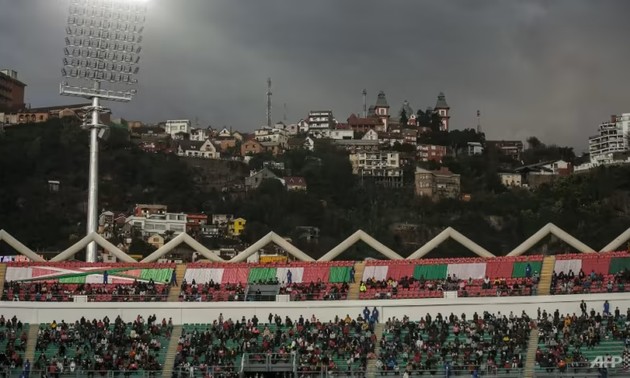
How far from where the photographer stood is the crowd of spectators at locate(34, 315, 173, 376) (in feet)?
124

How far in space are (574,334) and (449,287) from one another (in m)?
6.41

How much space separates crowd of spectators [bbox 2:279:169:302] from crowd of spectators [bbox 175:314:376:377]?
3.35 metres

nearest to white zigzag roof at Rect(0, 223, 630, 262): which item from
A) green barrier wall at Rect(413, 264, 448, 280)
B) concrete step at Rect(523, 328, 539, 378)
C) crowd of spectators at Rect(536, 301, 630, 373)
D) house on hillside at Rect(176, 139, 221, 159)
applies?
green barrier wall at Rect(413, 264, 448, 280)

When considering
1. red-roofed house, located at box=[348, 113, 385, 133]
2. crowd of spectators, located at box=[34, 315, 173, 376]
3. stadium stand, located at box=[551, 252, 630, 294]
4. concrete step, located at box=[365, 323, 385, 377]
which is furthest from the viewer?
red-roofed house, located at box=[348, 113, 385, 133]

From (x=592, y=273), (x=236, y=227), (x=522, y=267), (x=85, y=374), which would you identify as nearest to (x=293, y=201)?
(x=236, y=227)

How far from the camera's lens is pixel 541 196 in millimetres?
125250

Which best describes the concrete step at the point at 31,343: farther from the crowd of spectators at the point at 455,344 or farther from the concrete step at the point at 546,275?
the concrete step at the point at 546,275

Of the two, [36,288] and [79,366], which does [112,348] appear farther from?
[36,288]

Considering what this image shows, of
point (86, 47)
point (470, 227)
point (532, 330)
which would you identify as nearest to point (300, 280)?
point (532, 330)

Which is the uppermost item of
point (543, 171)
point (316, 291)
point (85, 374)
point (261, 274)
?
point (543, 171)

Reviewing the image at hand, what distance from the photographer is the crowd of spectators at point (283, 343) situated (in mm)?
38125

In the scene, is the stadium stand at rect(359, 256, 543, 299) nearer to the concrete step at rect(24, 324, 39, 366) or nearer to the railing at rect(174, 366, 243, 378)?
the railing at rect(174, 366, 243, 378)

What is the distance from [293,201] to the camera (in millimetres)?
124062

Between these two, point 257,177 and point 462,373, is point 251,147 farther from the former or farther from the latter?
point 462,373
